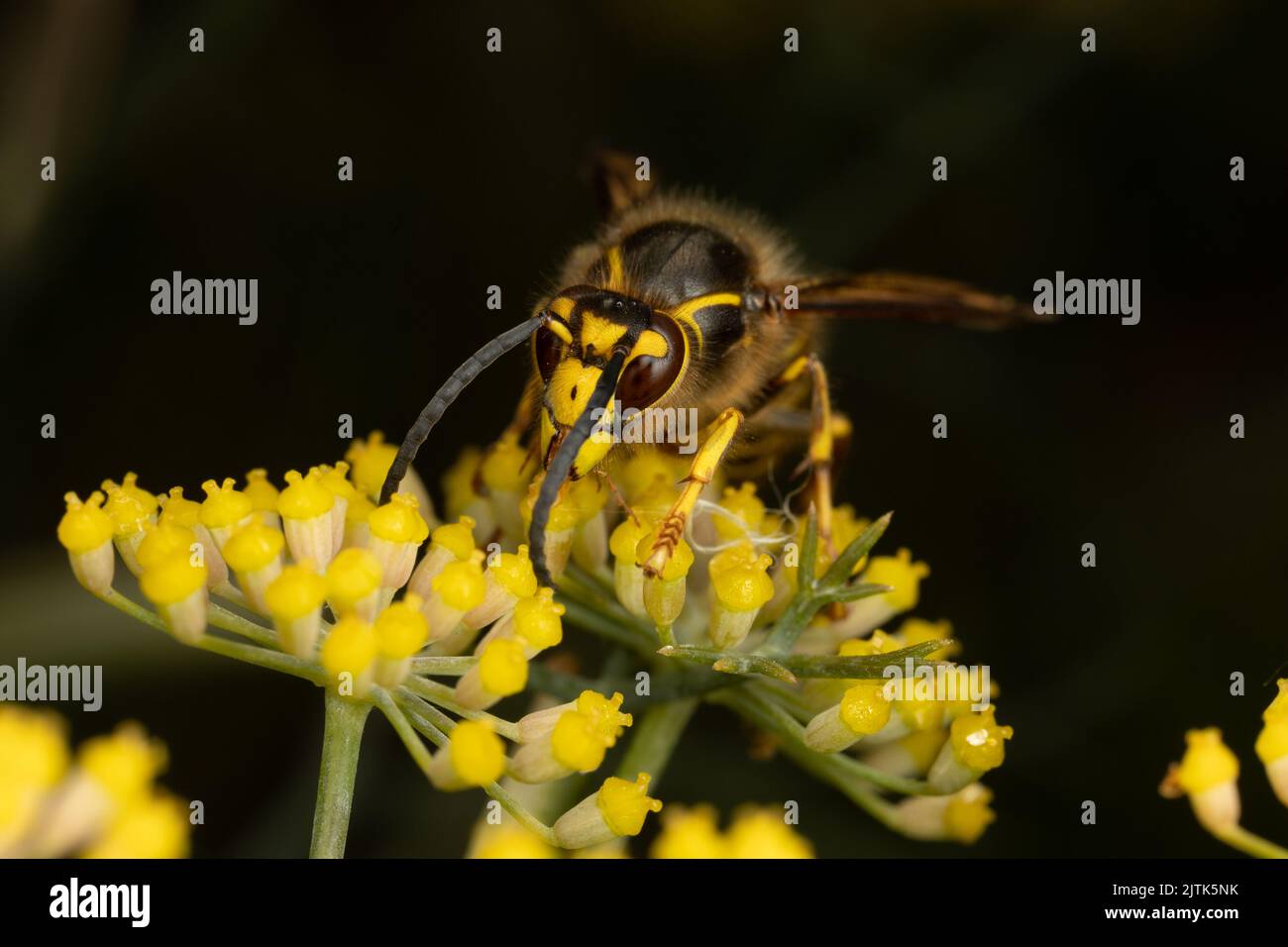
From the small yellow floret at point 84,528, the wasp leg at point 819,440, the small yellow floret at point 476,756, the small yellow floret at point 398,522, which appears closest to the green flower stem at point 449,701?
the small yellow floret at point 476,756

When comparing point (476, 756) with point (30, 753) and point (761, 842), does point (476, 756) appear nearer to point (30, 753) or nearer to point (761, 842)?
point (761, 842)

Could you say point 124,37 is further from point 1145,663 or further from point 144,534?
point 1145,663

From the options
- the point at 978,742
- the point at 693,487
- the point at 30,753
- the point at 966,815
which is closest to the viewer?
the point at 30,753

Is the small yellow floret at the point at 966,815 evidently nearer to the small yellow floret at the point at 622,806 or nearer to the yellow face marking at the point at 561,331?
the small yellow floret at the point at 622,806

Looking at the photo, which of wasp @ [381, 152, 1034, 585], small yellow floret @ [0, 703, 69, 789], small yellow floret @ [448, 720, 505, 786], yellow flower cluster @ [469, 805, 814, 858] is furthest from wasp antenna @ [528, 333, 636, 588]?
small yellow floret @ [0, 703, 69, 789]

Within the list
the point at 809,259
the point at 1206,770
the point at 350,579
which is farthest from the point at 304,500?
the point at 809,259
